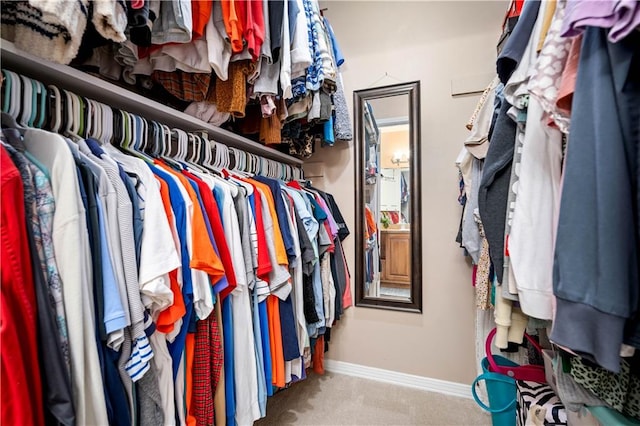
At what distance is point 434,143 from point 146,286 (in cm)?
170

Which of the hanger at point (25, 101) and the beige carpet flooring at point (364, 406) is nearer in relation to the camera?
the hanger at point (25, 101)

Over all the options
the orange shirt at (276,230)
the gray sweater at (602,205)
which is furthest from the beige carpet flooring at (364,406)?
the gray sweater at (602,205)

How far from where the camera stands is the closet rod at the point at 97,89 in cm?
69

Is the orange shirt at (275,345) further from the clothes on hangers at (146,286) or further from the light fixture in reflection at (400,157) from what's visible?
the light fixture in reflection at (400,157)

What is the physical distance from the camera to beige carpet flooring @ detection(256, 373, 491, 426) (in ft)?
4.84

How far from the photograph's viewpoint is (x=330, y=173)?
6.70ft

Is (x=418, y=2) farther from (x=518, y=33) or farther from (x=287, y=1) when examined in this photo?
(x=518, y=33)

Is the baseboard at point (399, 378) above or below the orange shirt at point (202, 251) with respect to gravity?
below

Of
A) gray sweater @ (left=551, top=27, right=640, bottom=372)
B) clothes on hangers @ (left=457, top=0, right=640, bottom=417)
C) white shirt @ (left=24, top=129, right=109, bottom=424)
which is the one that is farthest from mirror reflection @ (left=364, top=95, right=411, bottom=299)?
white shirt @ (left=24, top=129, right=109, bottom=424)

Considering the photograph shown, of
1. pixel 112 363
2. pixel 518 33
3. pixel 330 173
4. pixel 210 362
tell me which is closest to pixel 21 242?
pixel 112 363

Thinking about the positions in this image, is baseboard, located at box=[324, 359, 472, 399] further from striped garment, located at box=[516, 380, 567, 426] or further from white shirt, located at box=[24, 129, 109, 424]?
white shirt, located at box=[24, 129, 109, 424]

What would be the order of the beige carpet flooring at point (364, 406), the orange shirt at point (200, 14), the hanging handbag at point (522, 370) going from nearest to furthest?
the orange shirt at point (200, 14) < the hanging handbag at point (522, 370) < the beige carpet flooring at point (364, 406)

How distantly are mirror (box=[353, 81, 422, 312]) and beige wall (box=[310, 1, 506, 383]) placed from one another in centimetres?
6

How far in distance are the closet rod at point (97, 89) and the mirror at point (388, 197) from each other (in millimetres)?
→ 936
